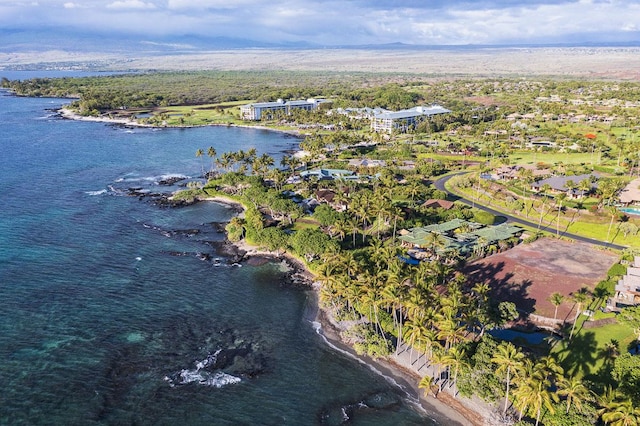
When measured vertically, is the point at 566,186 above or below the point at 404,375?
above

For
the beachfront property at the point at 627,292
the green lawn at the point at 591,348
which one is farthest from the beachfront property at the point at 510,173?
the green lawn at the point at 591,348

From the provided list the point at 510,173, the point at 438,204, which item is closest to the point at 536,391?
the point at 438,204

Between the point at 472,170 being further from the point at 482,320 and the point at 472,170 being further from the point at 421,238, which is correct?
the point at 482,320

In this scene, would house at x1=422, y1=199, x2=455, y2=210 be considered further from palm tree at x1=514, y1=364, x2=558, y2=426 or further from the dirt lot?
palm tree at x1=514, y1=364, x2=558, y2=426

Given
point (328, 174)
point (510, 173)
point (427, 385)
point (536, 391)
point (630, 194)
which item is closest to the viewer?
point (536, 391)

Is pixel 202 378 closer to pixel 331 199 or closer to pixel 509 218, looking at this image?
pixel 331 199

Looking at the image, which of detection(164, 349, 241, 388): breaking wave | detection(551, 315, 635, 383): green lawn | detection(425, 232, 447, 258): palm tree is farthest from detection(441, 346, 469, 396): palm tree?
detection(425, 232, 447, 258): palm tree

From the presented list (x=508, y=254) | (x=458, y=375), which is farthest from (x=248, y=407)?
(x=508, y=254)

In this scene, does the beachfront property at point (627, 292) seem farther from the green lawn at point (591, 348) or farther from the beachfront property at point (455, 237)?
the beachfront property at point (455, 237)
